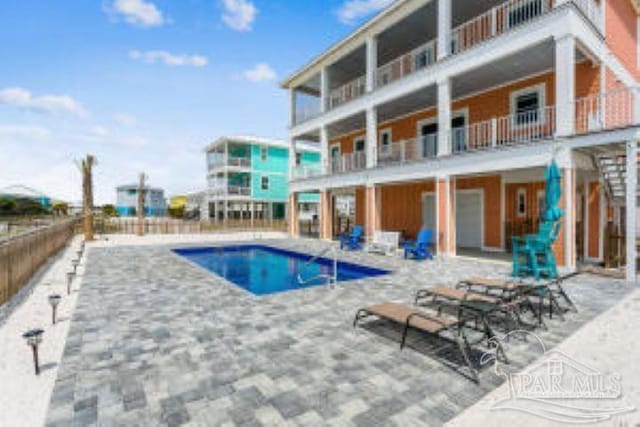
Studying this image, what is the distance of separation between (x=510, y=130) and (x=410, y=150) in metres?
4.80

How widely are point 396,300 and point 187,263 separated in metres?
7.65

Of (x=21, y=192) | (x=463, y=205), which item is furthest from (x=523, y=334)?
(x=21, y=192)

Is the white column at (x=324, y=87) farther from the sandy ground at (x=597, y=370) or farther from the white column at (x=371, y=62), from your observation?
the sandy ground at (x=597, y=370)

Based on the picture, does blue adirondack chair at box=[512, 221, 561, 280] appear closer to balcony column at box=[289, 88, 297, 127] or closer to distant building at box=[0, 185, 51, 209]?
balcony column at box=[289, 88, 297, 127]

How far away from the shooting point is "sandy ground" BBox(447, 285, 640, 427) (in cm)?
250

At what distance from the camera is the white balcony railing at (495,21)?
33.6ft

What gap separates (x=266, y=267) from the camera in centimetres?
1131

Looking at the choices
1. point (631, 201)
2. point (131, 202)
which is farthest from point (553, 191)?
point (131, 202)

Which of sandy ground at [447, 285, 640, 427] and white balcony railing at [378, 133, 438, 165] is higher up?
white balcony railing at [378, 133, 438, 165]

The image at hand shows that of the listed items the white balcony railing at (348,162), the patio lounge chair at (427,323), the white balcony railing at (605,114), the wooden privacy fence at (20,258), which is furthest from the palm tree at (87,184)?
the white balcony railing at (605,114)

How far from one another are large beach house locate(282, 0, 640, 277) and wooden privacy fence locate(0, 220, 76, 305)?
38.3 feet

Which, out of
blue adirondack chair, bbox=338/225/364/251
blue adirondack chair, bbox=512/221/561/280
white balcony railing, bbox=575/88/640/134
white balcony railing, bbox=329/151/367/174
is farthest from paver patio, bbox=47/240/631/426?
white balcony railing, bbox=329/151/367/174

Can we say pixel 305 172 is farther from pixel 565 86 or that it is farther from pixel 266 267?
pixel 565 86

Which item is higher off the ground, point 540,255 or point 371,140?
point 371,140
